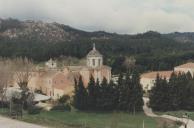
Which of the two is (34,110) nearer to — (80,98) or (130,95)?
(80,98)

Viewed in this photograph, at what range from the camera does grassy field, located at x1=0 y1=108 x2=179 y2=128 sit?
40094 millimetres

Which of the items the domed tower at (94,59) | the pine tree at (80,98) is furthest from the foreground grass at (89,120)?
the domed tower at (94,59)

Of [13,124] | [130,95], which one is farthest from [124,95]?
[13,124]

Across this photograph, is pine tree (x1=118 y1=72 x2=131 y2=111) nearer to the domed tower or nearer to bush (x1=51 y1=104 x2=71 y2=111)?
bush (x1=51 y1=104 x2=71 y2=111)

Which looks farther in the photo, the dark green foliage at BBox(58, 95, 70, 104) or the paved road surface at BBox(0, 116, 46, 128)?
the dark green foliage at BBox(58, 95, 70, 104)

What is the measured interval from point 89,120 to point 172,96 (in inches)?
491

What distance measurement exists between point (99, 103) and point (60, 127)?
13.8 meters

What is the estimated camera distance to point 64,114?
4888 cm

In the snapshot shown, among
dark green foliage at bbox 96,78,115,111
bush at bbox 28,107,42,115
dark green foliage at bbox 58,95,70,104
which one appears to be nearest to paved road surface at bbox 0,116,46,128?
bush at bbox 28,107,42,115

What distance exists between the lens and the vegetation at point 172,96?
5275 cm

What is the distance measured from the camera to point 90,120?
147 ft

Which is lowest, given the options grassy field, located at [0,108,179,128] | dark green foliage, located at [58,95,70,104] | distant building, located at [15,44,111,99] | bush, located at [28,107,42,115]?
grassy field, located at [0,108,179,128]

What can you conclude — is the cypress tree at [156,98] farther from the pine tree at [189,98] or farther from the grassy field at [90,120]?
the grassy field at [90,120]

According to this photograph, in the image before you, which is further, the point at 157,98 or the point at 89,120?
the point at 157,98
